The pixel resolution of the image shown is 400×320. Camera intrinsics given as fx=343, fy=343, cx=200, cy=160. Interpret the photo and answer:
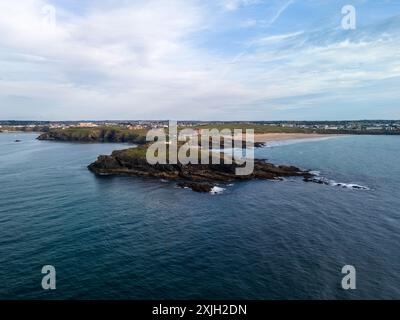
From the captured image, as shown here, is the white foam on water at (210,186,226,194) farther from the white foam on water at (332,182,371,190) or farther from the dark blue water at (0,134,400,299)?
the white foam on water at (332,182,371,190)

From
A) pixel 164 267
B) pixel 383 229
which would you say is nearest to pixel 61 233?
pixel 164 267

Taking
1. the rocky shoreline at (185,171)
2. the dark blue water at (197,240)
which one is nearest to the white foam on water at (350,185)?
the dark blue water at (197,240)

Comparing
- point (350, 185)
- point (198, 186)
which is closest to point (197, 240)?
point (198, 186)

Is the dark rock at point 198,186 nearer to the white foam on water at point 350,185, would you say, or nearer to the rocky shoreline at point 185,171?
the rocky shoreline at point 185,171

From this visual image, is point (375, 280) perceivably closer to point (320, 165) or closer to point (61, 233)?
point (61, 233)

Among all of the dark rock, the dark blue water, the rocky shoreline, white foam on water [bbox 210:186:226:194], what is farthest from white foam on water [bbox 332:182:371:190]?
the dark rock

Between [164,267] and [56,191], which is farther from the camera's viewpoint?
[56,191]

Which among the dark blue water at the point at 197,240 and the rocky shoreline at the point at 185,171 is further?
the rocky shoreline at the point at 185,171
